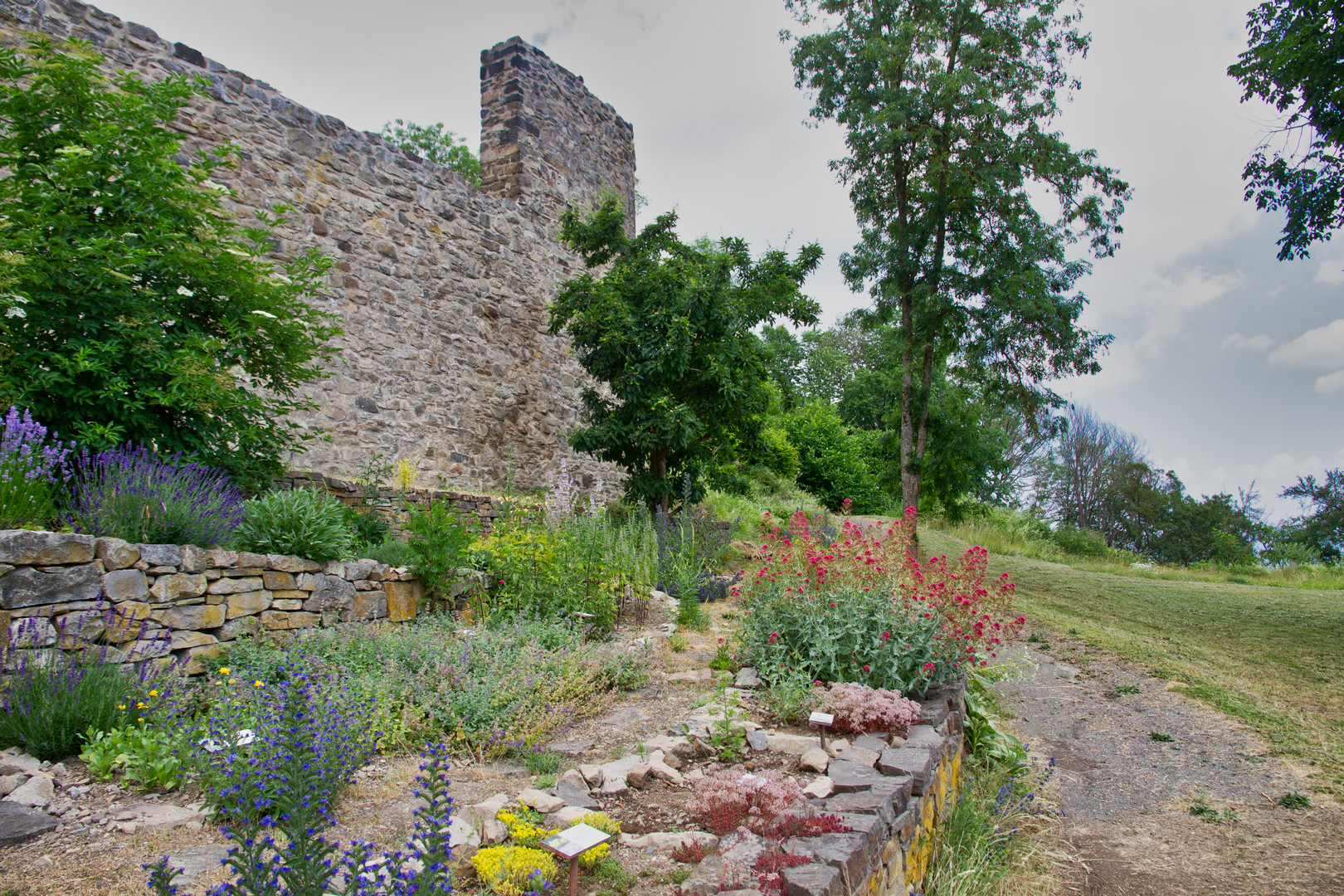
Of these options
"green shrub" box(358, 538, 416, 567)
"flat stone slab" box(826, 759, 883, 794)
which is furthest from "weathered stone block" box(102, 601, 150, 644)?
"flat stone slab" box(826, 759, 883, 794)

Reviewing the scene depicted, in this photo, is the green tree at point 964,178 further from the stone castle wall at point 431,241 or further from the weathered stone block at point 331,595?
the weathered stone block at point 331,595

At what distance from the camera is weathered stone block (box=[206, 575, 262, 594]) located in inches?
144

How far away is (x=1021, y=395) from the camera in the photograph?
11.5 meters

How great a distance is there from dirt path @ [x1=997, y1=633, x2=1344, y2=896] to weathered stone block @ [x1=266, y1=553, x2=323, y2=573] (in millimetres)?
4320

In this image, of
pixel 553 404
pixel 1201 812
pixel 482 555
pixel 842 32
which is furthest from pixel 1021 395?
pixel 482 555

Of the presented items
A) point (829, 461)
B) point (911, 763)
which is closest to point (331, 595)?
point (911, 763)

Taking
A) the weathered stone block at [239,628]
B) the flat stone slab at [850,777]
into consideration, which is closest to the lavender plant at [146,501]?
the weathered stone block at [239,628]

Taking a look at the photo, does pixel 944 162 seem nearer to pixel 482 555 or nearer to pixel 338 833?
pixel 482 555

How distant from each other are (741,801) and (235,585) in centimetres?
291

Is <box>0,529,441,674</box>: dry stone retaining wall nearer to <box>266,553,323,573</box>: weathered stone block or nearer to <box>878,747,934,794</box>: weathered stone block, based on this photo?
<box>266,553,323,573</box>: weathered stone block

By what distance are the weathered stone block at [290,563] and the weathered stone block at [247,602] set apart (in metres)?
0.15

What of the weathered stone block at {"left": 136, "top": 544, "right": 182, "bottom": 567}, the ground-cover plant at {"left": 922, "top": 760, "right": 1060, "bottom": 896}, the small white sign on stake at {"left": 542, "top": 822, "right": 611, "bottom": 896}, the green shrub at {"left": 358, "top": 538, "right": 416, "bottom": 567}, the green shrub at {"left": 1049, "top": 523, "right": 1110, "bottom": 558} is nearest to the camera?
the small white sign on stake at {"left": 542, "top": 822, "right": 611, "bottom": 896}

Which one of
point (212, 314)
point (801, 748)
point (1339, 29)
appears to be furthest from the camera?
point (1339, 29)

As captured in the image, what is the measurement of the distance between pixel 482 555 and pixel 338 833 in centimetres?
318
